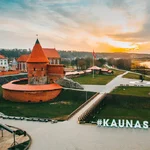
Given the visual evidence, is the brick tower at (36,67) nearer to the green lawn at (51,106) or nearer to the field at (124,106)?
the green lawn at (51,106)

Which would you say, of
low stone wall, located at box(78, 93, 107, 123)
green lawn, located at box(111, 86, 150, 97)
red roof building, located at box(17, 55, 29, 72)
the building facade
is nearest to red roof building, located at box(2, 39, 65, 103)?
low stone wall, located at box(78, 93, 107, 123)

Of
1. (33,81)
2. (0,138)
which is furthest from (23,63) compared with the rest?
(0,138)

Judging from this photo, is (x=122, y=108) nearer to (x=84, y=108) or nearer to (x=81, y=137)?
(x=84, y=108)

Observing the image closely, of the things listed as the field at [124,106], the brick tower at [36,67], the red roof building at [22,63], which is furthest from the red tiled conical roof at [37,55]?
the red roof building at [22,63]

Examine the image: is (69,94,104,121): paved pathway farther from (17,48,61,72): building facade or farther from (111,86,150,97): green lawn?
(17,48,61,72): building facade

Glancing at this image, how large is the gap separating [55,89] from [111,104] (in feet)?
24.8

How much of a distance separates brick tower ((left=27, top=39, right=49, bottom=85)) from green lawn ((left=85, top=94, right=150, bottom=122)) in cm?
1023

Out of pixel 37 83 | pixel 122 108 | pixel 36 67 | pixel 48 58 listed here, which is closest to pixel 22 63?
pixel 48 58

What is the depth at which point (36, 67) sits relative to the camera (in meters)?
34.8

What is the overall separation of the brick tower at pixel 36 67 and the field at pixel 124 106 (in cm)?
1022

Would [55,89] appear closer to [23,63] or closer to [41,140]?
[41,140]

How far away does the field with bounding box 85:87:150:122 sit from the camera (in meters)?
23.7

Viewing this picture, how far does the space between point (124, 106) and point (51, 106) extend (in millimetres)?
8261

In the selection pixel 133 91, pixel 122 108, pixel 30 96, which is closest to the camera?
pixel 122 108
